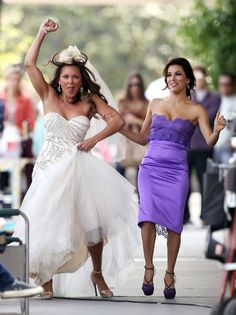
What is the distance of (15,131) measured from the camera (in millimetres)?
23078

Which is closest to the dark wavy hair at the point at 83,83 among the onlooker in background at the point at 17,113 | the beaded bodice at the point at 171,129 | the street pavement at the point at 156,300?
the beaded bodice at the point at 171,129

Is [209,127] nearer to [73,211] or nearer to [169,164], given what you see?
[169,164]

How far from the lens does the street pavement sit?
12.3 meters

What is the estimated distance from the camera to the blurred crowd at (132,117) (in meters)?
21.6

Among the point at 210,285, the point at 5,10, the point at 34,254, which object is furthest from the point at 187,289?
the point at 5,10

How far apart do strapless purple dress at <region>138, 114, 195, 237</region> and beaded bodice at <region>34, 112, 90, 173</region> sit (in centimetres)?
67

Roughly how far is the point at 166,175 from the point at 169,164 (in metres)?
0.10

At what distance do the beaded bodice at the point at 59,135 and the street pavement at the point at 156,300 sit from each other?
3.95 ft

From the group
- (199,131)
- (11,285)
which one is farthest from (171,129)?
(199,131)

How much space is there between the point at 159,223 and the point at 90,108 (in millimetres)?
1134

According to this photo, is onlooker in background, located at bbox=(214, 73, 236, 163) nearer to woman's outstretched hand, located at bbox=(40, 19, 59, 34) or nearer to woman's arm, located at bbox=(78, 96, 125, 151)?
woman's arm, located at bbox=(78, 96, 125, 151)

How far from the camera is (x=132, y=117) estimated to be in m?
21.8

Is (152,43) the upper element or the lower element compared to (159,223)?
upper

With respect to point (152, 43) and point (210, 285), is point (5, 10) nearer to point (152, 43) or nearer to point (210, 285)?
point (152, 43)
